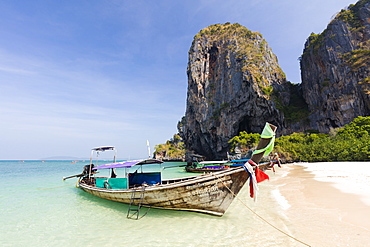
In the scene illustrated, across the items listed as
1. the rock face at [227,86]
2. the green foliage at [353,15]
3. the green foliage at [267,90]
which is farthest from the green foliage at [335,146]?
the green foliage at [353,15]

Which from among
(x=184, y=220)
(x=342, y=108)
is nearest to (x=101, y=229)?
(x=184, y=220)

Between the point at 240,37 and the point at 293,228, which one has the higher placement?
the point at 240,37

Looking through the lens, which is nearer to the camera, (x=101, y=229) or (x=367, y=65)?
(x=101, y=229)

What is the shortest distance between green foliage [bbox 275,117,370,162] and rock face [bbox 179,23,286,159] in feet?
52.3

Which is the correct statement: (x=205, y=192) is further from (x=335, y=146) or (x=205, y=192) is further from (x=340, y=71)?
(x=340, y=71)

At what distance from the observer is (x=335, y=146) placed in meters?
31.1

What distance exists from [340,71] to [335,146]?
26.4m

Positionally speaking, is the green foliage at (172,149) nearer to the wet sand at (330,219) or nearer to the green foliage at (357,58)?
the green foliage at (357,58)

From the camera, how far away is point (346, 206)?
25.4 feet

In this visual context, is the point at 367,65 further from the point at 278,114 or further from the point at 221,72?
the point at 221,72

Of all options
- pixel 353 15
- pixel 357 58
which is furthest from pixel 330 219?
pixel 353 15

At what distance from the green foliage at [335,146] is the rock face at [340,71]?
9.26 metres

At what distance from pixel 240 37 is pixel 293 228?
Answer: 7329cm

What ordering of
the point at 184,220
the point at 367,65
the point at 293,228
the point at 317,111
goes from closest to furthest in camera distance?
the point at 293,228 < the point at 184,220 < the point at 367,65 < the point at 317,111
